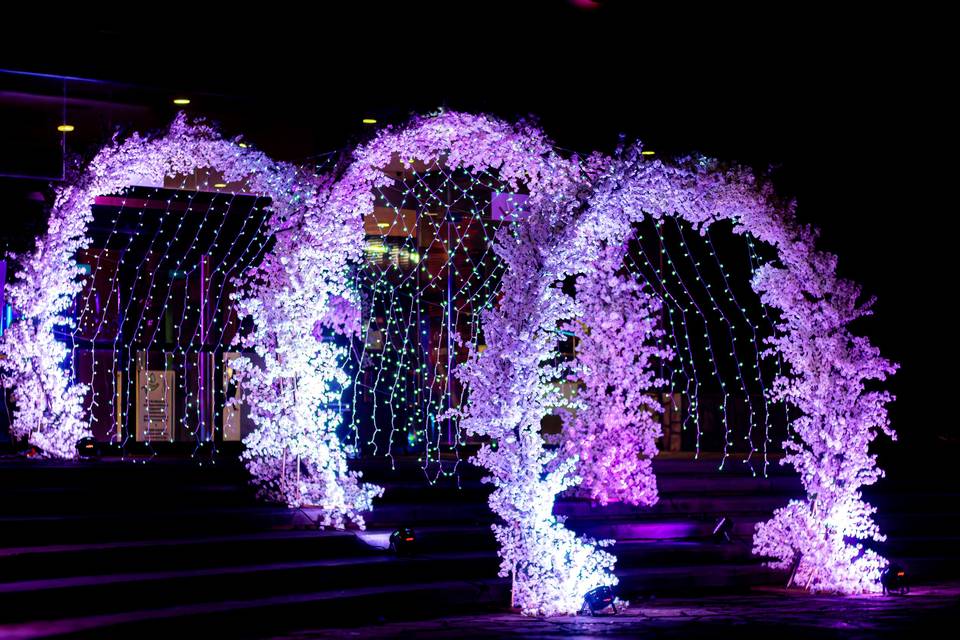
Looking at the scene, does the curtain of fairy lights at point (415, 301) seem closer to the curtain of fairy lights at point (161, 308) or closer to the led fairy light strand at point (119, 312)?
the curtain of fairy lights at point (161, 308)

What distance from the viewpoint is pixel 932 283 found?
47.9 ft

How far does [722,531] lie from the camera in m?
9.96

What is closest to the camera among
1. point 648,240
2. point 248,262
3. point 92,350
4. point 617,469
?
point 617,469

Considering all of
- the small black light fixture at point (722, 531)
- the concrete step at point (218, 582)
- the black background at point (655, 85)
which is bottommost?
the concrete step at point (218, 582)

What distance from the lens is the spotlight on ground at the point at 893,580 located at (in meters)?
9.20

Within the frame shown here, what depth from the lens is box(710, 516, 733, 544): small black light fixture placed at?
9945 mm

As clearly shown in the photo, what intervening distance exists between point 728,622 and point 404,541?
228 cm

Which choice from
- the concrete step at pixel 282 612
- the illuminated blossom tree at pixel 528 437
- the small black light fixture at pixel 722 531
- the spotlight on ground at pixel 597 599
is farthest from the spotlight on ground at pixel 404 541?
the small black light fixture at pixel 722 531

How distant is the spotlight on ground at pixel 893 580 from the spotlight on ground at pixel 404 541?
343cm

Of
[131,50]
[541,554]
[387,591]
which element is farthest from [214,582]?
[131,50]

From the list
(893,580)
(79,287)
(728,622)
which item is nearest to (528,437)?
(728,622)

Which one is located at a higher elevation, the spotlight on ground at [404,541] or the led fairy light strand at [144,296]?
the led fairy light strand at [144,296]

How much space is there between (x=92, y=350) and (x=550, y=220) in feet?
24.3

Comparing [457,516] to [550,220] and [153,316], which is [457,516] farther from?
[153,316]
